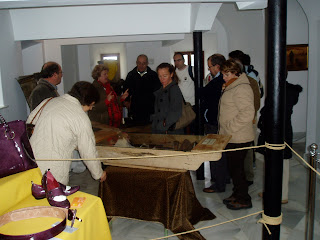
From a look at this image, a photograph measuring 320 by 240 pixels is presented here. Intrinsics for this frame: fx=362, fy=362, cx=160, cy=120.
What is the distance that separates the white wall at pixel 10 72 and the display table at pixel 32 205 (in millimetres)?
2906

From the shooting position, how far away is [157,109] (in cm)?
448

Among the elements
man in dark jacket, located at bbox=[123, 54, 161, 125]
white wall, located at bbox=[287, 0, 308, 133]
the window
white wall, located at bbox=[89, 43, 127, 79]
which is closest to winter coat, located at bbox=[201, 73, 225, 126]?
man in dark jacket, located at bbox=[123, 54, 161, 125]

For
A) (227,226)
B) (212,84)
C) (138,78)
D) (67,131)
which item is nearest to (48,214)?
(67,131)

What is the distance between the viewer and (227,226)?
391 centimetres

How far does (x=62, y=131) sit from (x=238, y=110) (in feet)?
6.76

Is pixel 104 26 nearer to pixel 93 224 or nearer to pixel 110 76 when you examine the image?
pixel 93 224

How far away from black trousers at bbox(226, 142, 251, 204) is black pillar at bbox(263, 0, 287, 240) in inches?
73.4

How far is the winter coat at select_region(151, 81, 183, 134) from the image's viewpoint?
431cm

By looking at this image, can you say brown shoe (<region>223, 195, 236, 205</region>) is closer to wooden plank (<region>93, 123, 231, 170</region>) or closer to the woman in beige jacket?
the woman in beige jacket

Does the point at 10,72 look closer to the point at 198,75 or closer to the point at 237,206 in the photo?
the point at 198,75

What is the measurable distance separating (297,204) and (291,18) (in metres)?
4.60

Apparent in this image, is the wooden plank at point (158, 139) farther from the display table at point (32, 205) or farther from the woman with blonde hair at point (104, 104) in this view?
the display table at point (32, 205)

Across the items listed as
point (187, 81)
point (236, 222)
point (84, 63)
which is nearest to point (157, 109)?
point (236, 222)

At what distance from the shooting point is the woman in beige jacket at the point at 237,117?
3975 mm
